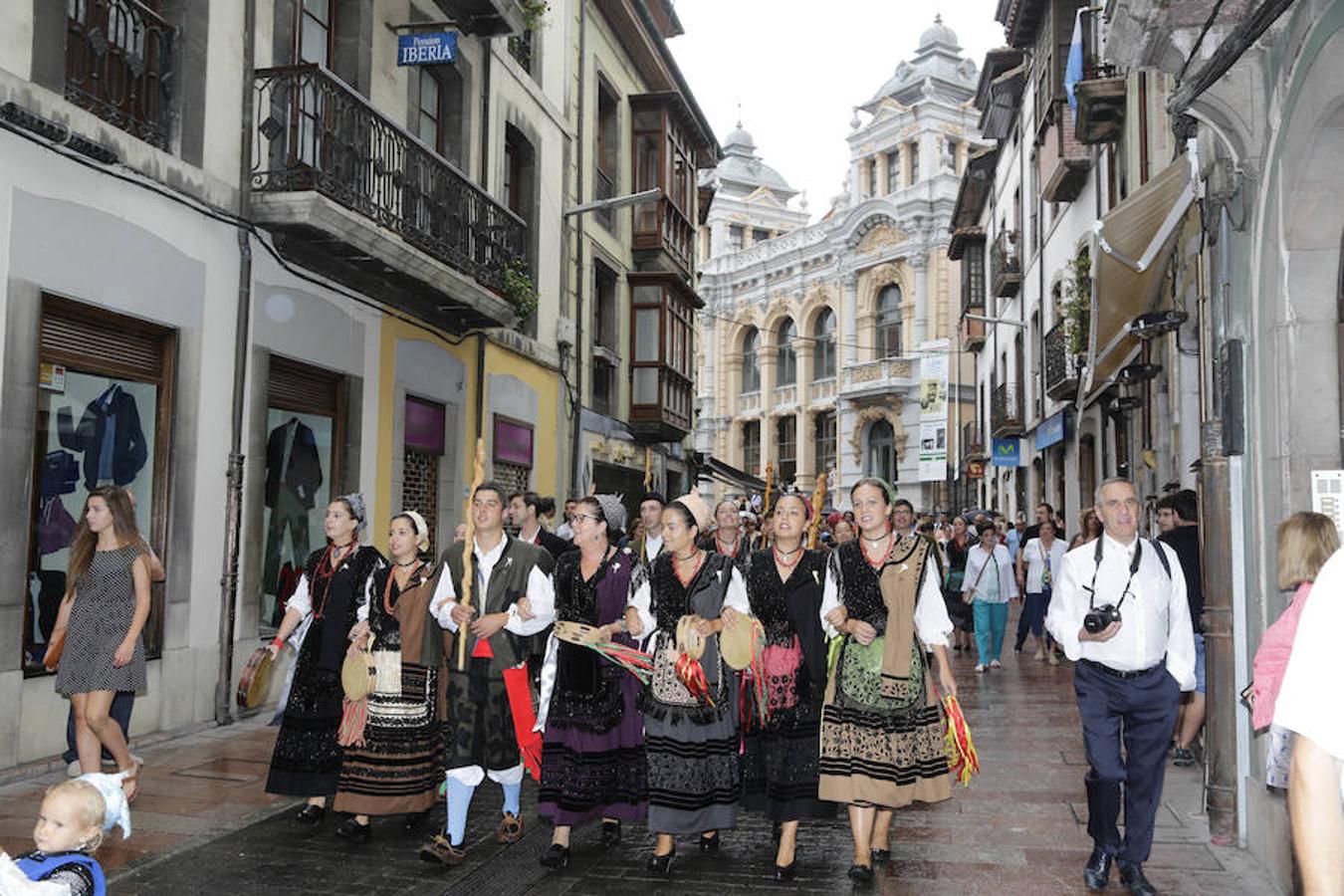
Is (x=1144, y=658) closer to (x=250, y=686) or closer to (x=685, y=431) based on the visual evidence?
(x=250, y=686)

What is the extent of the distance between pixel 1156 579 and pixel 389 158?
8607mm

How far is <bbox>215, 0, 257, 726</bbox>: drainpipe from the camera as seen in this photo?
31.5 ft

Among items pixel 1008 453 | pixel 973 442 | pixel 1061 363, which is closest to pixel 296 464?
pixel 1061 363

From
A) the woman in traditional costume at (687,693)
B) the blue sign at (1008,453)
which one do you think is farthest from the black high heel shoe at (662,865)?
the blue sign at (1008,453)

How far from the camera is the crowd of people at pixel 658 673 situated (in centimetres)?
556

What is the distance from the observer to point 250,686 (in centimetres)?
668

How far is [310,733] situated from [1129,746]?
4.38 metres

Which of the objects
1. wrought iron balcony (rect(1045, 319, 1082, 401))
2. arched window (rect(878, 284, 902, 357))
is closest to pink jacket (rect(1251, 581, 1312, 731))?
wrought iron balcony (rect(1045, 319, 1082, 401))

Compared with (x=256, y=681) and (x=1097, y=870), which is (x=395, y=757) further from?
(x=1097, y=870)

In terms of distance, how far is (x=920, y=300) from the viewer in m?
41.9

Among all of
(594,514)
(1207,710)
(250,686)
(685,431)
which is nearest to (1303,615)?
(594,514)

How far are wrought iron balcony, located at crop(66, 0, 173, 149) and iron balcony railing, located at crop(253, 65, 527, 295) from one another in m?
0.98

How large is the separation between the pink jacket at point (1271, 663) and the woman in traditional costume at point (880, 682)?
175 cm

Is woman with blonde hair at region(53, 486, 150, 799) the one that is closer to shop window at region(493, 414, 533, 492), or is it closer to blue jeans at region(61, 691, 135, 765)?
blue jeans at region(61, 691, 135, 765)
